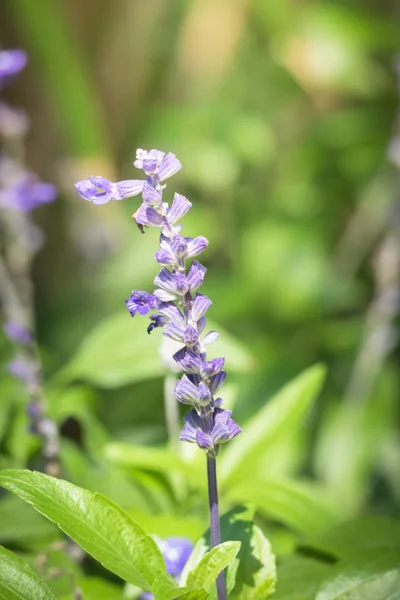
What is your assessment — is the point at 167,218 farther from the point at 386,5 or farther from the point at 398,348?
the point at 386,5

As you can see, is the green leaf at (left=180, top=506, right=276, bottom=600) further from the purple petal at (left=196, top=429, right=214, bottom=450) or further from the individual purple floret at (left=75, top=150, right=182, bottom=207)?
the individual purple floret at (left=75, top=150, right=182, bottom=207)

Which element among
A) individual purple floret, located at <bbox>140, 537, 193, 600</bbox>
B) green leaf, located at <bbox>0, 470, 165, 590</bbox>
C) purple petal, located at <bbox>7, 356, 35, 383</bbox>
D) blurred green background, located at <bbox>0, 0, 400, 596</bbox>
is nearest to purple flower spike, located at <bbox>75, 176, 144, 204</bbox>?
green leaf, located at <bbox>0, 470, 165, 590</bbox>

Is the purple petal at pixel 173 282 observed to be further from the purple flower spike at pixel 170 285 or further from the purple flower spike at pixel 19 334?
the purple flower spike at pixel 19 334

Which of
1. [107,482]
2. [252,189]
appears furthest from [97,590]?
[252,189]

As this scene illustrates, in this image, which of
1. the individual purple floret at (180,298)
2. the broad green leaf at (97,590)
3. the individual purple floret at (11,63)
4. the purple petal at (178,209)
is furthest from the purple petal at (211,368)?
the individual purple floret at (11,63)

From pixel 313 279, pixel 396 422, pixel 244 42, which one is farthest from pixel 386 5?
pixel 396 422
